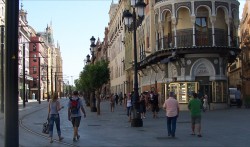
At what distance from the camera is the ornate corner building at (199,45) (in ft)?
124

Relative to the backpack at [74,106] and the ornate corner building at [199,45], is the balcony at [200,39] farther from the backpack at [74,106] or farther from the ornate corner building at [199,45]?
the backpack at [74,106]

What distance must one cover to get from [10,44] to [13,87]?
0.83 meters

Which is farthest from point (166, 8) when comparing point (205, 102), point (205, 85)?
point (205, 102)

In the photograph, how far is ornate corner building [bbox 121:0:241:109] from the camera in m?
37.8

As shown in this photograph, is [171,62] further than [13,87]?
Yes

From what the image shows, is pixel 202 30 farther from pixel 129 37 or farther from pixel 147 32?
pixel 129 37

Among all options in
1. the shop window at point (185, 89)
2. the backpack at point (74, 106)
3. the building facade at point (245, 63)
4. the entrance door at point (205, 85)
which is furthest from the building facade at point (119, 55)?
the backpack at point (74, 106)

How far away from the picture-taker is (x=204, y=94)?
3816 centimetres

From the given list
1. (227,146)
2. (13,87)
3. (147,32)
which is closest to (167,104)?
(227,146)

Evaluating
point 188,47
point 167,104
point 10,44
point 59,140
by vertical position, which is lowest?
point 59,140

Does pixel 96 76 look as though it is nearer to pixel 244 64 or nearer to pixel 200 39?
pixel 200 39

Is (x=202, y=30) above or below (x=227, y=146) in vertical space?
above

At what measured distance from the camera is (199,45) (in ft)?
125

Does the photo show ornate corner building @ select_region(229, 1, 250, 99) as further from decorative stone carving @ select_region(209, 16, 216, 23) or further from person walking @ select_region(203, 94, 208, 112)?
person walking @ select_region(203, 94, 208, 112)
